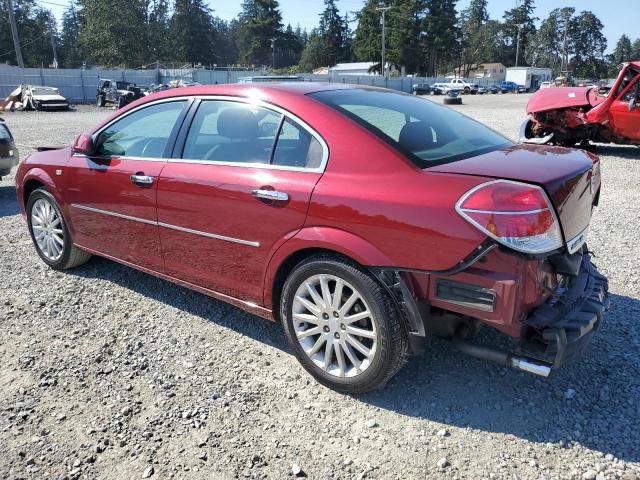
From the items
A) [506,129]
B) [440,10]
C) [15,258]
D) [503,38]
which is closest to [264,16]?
[440,10]

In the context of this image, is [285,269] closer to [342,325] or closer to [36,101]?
[342,325]

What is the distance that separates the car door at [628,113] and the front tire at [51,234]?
10.9 meters

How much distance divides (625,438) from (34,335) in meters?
3.70

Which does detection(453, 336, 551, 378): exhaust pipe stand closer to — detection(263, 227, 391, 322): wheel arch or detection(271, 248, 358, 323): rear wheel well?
detection(263, 227, 391, 322): wheel arch

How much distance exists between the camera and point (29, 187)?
496 centimetres

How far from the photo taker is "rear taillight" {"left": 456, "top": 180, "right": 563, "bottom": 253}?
7.84 ft

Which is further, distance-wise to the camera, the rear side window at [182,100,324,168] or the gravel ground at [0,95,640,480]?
the rear side window at [182,100,324,168]

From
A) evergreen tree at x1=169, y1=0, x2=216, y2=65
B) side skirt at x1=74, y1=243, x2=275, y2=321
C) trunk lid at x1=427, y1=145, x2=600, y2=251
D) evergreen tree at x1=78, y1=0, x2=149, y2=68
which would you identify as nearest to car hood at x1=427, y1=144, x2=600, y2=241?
trunk lid at x1=427, y1=145, x2=600, y2=251

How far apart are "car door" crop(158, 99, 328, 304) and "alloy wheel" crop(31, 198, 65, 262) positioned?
1.62 metres

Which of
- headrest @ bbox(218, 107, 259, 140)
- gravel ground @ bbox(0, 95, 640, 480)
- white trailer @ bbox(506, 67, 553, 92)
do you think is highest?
white trailer @ bbox(506, 67, 553, 92)

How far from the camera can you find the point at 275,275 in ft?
10.3

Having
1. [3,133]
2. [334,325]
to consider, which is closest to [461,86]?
[3,133]

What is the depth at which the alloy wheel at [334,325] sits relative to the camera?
9.37ft

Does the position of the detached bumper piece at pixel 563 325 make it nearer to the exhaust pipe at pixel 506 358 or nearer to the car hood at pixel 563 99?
the exhaust pipe at pixel 506 358
